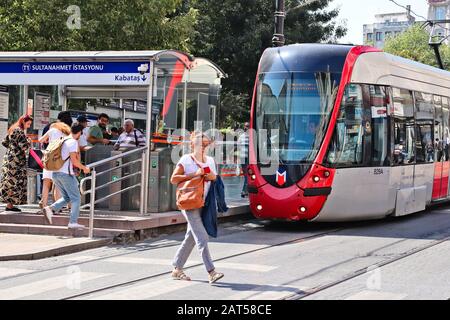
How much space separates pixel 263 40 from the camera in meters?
32.9

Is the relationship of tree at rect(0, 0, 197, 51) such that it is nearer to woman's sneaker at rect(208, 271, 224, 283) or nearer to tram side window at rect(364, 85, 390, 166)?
tram side window at rect(364, 85, 390, 166)

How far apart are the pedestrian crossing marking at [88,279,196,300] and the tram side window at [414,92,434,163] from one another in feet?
28.8

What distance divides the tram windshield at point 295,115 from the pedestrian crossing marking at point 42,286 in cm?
517

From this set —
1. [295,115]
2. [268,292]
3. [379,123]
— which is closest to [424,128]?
[379,123]

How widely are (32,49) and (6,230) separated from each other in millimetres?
10538

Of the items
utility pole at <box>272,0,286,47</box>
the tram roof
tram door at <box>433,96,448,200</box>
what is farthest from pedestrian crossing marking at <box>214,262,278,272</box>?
utility pole at <box>272,0,286,47</box>

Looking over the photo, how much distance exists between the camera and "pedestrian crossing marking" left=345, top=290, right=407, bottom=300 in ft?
24.8

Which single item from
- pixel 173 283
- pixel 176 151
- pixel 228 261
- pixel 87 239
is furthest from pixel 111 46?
pixel 173 283

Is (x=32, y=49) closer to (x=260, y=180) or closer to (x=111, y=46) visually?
(x=111, y=46)

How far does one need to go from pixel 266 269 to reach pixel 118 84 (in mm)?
4986

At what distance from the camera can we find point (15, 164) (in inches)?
512

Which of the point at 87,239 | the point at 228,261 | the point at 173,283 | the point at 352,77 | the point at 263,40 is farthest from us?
the point at 263,40

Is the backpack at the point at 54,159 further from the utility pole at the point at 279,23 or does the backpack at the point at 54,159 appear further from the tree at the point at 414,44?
the tree at the point at 414,44

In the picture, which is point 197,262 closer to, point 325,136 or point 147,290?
point 147,290
